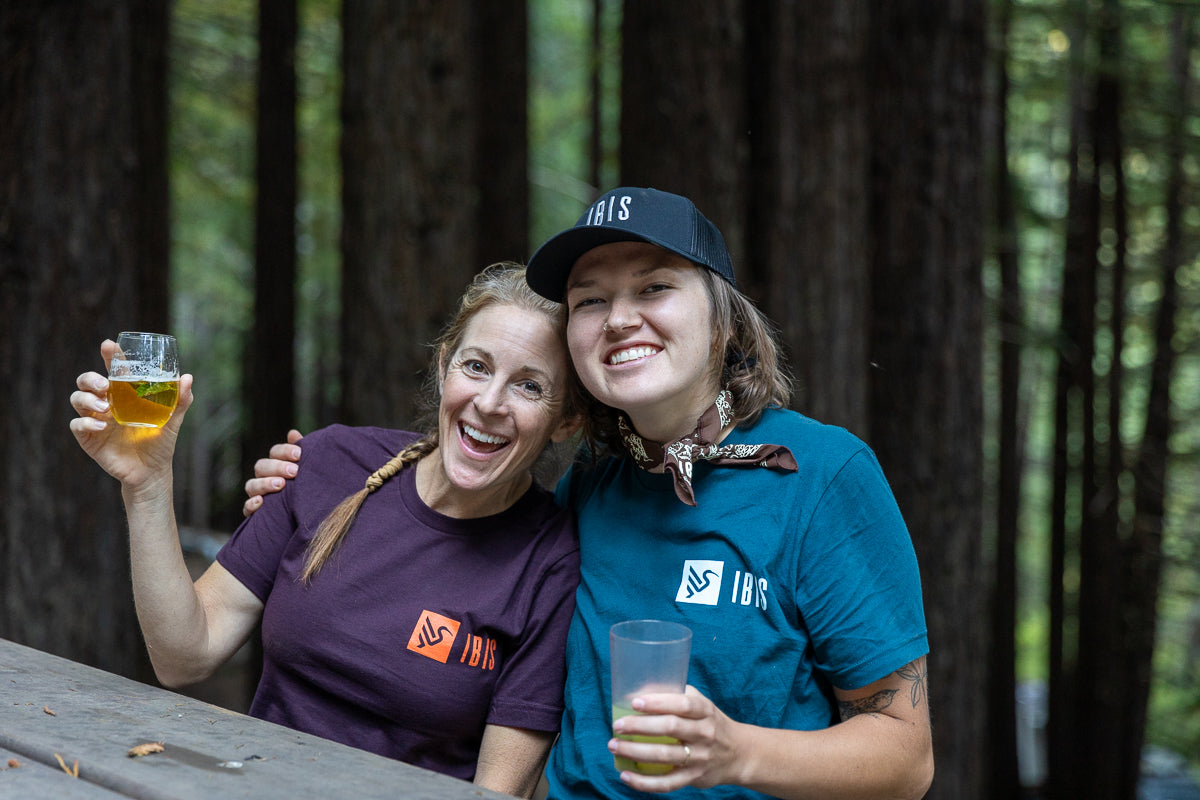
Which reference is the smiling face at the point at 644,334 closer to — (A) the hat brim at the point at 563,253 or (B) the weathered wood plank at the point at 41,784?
(A) the hat brim at the point at 563,253

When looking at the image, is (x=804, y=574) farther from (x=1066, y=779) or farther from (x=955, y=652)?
(x=1066, y=779)

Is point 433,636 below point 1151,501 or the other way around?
the other way around

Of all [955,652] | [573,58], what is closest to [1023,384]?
[573,58]

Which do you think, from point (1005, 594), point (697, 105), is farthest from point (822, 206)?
point (1005, 594)

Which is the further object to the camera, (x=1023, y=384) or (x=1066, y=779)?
(x=1023, y=384)

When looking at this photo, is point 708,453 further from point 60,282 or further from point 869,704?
point 60,282

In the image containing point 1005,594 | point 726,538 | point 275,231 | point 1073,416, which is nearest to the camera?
point 726,538

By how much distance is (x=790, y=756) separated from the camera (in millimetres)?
1812

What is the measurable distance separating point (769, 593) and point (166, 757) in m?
1.10

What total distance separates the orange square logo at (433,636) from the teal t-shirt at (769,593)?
28cm

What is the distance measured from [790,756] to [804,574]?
0.36 m

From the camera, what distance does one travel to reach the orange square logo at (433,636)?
229 cm

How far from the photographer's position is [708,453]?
218 centimetres

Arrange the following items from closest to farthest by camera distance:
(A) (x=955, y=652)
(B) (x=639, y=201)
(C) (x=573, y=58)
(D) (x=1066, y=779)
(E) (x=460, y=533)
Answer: (B) (x=639, y=201), (E) (x=460, y=533), (A) (x=955, y=652), (D) (x=1066, y=779), (C) (x=573, y=58)
